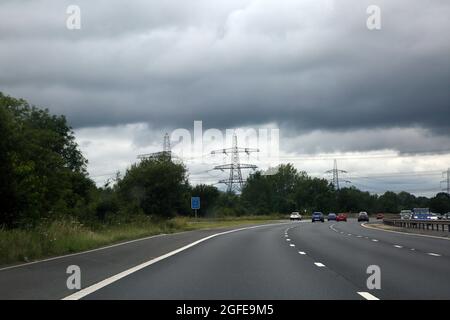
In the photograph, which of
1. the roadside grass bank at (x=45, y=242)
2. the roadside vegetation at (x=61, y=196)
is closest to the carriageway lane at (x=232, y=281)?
the roadside grass bank at (x=45, y=242)

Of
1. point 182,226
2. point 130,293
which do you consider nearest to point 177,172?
point 182,226

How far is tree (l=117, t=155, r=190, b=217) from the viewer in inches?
2655

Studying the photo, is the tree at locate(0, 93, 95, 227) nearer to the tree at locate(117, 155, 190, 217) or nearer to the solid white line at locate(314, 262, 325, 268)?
the tree at locate(117, 155, 190, 217)

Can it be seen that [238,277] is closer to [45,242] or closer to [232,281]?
[232,281]

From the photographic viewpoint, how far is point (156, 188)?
67.5 meters

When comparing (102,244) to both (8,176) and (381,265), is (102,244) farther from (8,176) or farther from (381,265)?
(381,265)

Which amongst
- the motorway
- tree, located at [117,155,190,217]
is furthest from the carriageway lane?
tree, located at [117,155,190,217]

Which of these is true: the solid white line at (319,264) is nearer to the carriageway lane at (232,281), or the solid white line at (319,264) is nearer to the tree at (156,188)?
the carriageway lane at (232,281)

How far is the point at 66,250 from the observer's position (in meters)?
27.6

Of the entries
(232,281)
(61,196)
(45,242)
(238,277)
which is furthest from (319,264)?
(61,196)

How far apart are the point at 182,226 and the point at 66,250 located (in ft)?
130

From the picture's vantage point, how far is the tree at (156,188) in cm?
6744
